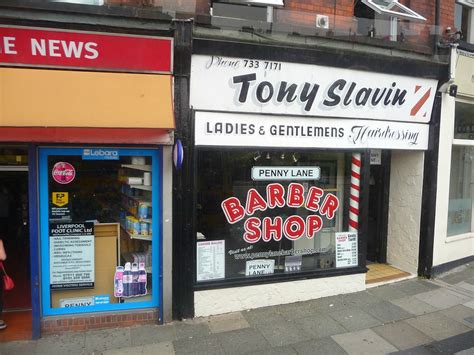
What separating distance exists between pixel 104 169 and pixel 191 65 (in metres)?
1.68

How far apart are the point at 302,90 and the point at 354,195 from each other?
192 cm

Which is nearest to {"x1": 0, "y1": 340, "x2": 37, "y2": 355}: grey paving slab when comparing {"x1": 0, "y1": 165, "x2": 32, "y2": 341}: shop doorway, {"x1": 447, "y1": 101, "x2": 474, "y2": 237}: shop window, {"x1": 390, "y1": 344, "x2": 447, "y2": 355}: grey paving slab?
{"x1": 0, "y1": 165, "x2": 32, "y2": 341}: shop doorway

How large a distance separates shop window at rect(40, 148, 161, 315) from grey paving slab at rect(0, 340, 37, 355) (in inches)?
15.3

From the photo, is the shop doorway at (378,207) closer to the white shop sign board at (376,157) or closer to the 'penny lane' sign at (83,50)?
the white shop sign board at (376,157)

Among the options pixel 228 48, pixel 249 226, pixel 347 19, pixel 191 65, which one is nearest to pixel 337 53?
pixel 347 19

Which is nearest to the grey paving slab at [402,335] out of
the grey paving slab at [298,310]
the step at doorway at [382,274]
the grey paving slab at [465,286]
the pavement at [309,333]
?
the pavement at [309,333]

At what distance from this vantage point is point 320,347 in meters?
4.66

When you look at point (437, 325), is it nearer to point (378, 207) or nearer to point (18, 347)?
point (378, 207)

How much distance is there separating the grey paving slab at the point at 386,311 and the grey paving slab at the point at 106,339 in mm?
3211

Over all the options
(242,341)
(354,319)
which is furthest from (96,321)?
(354,319)

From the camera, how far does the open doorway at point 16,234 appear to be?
5.13 meters

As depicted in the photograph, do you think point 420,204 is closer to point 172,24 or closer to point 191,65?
point 191,65

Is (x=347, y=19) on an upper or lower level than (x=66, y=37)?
upper

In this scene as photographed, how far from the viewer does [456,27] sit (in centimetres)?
764
